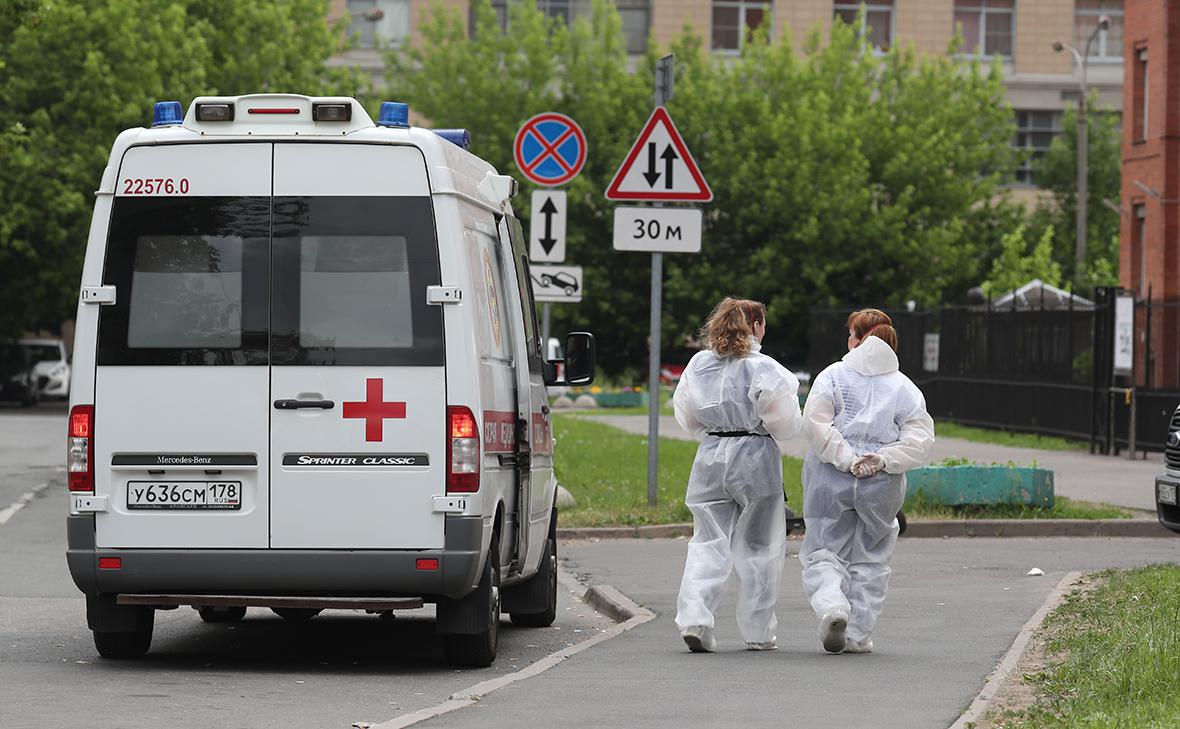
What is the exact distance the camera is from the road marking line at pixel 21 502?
62.7ft

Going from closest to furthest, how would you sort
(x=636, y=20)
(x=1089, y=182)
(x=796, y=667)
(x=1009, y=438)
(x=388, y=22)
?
1. (x=796, y=667)
2. (x=1009, y=438)
3. (x=636, y=20)
4. (x=388, y=22)
5. (x=1089, y=182)

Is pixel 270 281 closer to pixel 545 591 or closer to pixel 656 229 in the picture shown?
pixel 545 591

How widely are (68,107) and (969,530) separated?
32307 millimetres

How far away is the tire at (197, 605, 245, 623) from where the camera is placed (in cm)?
1188

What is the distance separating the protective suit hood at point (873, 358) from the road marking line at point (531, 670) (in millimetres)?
1865

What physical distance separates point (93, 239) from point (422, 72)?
51.3m

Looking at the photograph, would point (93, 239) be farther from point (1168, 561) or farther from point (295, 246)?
point (1168, 561)

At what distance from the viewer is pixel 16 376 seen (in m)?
49.4

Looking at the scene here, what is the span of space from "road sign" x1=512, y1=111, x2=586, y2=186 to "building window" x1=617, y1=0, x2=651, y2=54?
2219 inches

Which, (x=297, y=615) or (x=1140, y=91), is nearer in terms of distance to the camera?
(x=297, y=615)

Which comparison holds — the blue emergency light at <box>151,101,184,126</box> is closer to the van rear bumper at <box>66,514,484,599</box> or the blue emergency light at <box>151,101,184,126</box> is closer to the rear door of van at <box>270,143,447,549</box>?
the rear door of van at <box>270,143,447,549</box>

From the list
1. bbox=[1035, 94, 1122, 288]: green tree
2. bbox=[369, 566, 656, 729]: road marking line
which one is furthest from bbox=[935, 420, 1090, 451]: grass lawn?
bbox=[1035, 94, 1122, 288]: green tree

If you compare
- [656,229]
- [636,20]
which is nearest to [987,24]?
[636,20]

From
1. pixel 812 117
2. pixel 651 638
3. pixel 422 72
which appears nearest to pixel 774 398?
pixel 651 638
